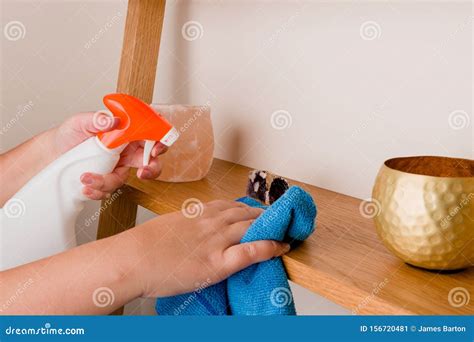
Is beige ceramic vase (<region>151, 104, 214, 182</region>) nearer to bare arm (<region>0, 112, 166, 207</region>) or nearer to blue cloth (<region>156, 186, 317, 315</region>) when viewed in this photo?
bare arm (<region>0, 112, 166, 207</region>)

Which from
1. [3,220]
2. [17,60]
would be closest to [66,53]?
[17,60]

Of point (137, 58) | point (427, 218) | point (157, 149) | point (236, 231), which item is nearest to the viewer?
point (427, 218)

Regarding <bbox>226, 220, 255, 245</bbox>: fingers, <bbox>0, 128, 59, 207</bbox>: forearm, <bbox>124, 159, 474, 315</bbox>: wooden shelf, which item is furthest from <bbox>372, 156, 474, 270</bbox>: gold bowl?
<bbox>0, 128, 59, 207</bbox>: forearm

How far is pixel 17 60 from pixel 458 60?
764 mm

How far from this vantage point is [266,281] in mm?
539

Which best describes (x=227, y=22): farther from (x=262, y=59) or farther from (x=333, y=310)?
(x=333, y=310)

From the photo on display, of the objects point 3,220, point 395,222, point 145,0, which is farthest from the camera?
point 145,0

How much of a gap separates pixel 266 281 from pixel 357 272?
0.08m

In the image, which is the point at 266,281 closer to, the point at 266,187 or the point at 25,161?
the point at 266,187

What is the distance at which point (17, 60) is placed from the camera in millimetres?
1042

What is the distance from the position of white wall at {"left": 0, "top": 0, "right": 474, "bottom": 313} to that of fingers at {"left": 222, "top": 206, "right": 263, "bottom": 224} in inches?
7.0

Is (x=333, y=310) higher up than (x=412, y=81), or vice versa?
(x=412, y=81)

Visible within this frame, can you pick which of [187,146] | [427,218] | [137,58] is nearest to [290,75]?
[187,146]

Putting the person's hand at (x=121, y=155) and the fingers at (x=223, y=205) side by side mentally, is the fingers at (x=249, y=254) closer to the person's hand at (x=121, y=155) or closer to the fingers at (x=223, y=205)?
the fingers at (x=223, y=205)
